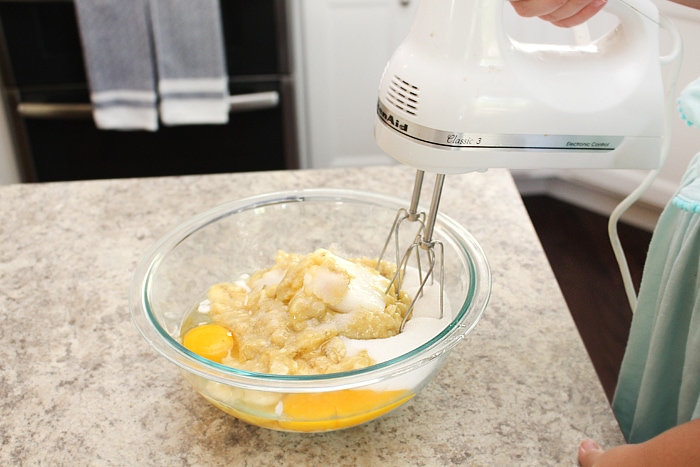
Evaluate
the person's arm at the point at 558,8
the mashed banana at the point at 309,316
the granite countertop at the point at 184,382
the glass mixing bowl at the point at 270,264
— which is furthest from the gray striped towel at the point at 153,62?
the person's arm at the point at 558,8

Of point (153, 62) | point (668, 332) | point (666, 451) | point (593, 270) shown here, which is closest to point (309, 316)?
point (666, 451)

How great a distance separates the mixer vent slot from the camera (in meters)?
0.59

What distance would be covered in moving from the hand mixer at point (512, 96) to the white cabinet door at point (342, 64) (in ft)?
5.49

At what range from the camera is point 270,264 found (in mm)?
887

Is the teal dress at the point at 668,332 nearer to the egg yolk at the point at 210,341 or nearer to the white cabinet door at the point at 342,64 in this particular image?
the egg yolk at the point at 210,341

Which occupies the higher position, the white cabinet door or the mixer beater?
the mixer beater

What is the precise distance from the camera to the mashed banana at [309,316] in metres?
0.64

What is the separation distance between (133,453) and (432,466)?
30 centimetres

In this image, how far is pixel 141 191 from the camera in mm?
1069

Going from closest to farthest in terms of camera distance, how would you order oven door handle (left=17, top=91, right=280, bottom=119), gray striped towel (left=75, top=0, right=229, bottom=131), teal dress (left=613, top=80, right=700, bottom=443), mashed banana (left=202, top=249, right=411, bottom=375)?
mashed banana (left=202, top=249, right=411, bottom=375) < teal dress (left=613, top=80, right=700, bottom=443) < gray striped towel (left=75, top=0, right=229, bottom=131) < oven door handle (left=17, top=91, right=280, bottom=119)

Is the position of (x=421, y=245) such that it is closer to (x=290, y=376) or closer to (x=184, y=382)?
(x=290, y=376)

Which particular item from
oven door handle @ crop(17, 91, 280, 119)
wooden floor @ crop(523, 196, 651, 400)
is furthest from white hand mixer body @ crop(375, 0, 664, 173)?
oven door handle @ crop(17, 91, 280, 119)

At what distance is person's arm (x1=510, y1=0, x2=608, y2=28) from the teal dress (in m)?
0.18

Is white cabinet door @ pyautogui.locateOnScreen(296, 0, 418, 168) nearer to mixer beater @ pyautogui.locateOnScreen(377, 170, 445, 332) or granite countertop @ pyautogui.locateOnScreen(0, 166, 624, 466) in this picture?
granite countertop @ pyautogui.locateOnScreen(0, 166, 624, 466)
